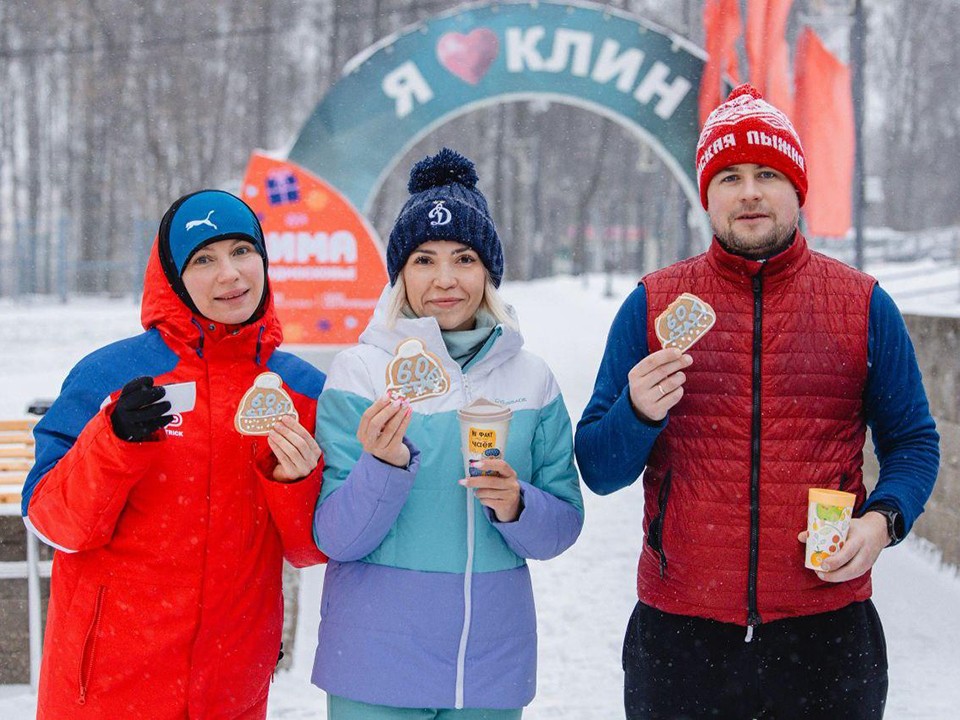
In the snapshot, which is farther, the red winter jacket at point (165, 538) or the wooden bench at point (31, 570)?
the wooden bench at point (31, 570)

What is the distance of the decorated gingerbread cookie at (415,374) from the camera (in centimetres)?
223

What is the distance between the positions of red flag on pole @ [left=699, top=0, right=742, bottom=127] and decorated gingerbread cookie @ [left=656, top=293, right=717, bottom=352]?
6472mm

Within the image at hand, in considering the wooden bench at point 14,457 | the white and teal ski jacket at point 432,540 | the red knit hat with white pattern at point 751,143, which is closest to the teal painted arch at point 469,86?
the wooden bench at point 14,457

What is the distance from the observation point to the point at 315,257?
8195 millimetres

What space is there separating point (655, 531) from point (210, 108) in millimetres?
36009

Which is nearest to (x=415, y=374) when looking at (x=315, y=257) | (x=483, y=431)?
(x=483, y=431)

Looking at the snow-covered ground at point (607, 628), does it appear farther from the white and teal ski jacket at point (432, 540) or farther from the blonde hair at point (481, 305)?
the blonde hair at point (481, 305)

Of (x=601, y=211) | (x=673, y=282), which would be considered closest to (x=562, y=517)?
(x=673, y=282)

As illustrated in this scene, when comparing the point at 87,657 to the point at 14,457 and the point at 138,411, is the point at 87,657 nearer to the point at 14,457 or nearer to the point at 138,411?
the point at 138,411

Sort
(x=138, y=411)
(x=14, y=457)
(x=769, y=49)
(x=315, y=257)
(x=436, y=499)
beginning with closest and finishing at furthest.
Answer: (x=138, y=411), (x=436, y=499), (x=14, y=457), (x=315, y=257), (x=769, y=49)

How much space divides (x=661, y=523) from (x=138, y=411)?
1.24 meters

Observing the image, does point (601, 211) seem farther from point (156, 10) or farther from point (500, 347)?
point (500, 347)

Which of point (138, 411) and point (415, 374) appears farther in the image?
point (415, 374)

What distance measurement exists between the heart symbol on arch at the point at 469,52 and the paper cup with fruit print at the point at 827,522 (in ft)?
23.6
